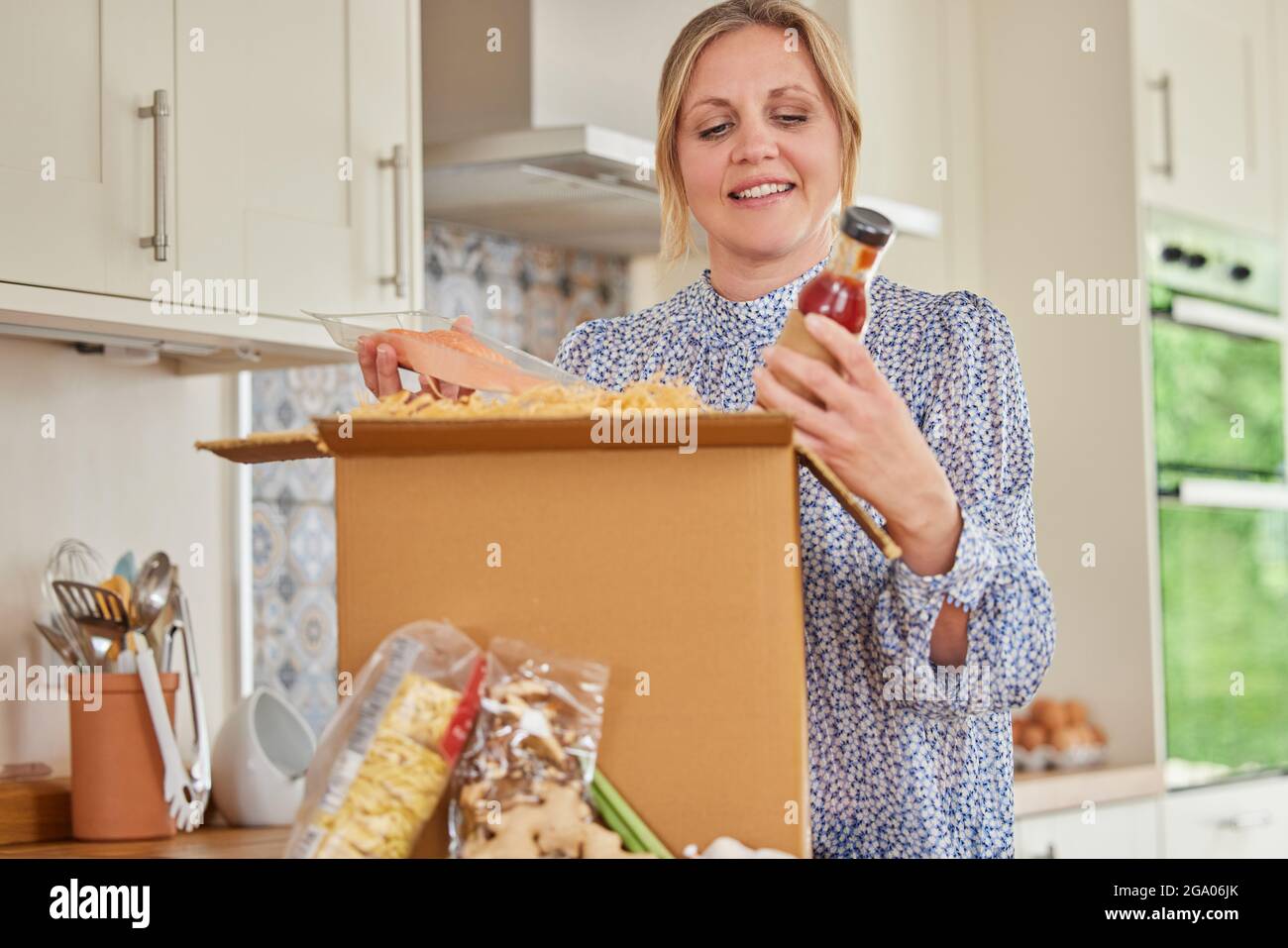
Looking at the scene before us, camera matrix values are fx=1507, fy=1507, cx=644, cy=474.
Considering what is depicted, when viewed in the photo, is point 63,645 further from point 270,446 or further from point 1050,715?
point 1050,715

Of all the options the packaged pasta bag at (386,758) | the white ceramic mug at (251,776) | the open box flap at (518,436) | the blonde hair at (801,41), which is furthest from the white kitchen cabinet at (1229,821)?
the packaged pasta bag at (386,758)

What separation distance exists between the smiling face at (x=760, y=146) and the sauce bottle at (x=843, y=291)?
0.37 metres

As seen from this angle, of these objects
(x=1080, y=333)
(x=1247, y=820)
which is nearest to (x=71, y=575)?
(x=1080, y=333)

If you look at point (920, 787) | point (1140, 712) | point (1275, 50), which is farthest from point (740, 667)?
point (1275, 50)

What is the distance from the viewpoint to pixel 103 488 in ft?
6.63

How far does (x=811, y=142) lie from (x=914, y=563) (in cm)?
41

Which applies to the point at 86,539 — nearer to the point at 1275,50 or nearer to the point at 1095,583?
the point at 1095,583

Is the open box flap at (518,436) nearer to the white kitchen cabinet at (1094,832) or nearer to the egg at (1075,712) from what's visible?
the white kitchen cabinet at (1094,832)

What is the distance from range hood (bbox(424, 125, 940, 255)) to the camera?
211 cm

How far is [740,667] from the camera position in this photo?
76cm

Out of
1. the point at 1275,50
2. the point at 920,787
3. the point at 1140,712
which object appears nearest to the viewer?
the point at 920,787

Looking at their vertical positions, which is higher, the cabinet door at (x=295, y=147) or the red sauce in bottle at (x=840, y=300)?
the cabinet door at (x=295, y=147)

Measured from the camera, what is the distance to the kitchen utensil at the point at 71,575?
1.82 meters

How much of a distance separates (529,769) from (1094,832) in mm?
2153
